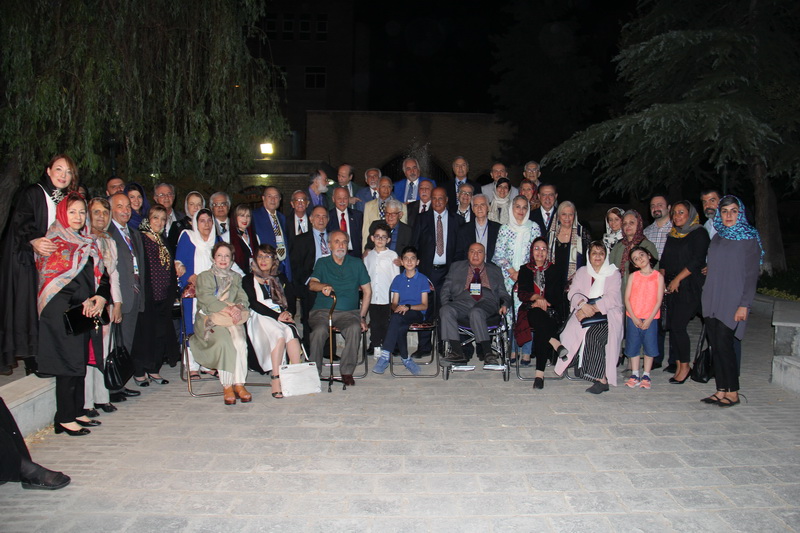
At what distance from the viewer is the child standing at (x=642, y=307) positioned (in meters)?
6.64

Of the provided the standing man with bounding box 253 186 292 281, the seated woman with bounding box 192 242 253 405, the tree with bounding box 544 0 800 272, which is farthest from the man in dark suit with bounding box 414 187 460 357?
the tree with bounding box 544 0 800 272

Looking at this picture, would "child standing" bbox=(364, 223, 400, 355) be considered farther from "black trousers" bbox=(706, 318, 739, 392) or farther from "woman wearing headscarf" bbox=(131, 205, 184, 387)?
"black trousers" bbox=(706, 318, 739, 392)

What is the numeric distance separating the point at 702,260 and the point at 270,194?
4.91 metres

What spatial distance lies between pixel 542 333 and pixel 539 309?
1.11 feet

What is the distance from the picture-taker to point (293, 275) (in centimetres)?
756

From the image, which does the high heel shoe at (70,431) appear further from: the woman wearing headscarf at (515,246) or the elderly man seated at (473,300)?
the woman wearing headscarf at (515,246)

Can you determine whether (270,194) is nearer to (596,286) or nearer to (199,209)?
(199,209)

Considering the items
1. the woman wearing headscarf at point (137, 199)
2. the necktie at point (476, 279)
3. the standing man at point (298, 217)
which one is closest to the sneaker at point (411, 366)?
the necktie at point (476, 279)

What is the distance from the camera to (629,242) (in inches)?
282

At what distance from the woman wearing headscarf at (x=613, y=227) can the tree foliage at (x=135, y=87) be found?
585 centimetres

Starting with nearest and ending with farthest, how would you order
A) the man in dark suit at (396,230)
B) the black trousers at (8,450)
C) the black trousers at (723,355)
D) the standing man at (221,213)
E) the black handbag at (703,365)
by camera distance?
the black trousers at (8,450)
the black trousers at (723,355)
the black handbag at (703,365)
the standing man at (221,213)
the man in dark suit at (396,230)

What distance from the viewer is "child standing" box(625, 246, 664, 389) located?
6.64 meters

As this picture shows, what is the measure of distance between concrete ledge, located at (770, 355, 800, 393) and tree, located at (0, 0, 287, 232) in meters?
8.04

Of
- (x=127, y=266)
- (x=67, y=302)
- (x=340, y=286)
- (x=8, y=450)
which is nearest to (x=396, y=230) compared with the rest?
(x=340, y=286)
